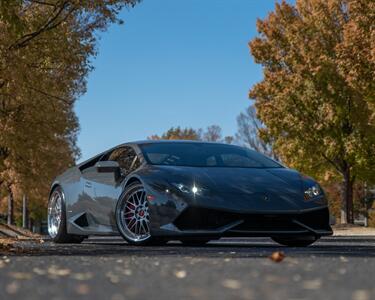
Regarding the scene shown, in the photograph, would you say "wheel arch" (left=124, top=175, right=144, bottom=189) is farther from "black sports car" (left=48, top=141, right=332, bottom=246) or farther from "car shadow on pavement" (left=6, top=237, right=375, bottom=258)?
"car shadow on pavement" (left=6, top=237, right=375, bottom=258)

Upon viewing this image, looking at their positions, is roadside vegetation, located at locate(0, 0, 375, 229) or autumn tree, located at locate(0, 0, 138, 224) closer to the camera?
autumn tree, located at locate(0, 0, 138, 224)

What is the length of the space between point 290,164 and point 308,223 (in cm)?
2618

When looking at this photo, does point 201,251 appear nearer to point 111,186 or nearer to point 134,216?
point 134,216

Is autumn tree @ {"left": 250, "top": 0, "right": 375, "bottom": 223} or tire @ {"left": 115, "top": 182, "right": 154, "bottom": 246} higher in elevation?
autumn tree @ {"left": 250, "top": 0, "right": 375, "bottom": 223}

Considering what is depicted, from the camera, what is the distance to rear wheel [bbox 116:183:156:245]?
8273 mm

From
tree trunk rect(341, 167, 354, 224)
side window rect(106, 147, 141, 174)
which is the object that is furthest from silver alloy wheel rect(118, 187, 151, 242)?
tree trunk rect(341, 167, 354, 224)

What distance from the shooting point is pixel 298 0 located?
34375 millimetres

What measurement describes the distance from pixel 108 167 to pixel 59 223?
1.86 m

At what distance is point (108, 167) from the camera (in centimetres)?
902

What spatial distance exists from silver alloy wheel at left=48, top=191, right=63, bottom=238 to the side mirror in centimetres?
169

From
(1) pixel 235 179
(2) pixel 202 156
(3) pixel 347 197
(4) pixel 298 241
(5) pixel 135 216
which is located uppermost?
(3) pixel 347 197

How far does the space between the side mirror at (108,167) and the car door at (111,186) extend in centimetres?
7

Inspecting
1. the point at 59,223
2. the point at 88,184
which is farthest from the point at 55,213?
the point at 88,184

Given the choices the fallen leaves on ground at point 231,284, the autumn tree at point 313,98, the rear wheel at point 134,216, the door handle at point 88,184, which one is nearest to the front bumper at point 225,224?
the rear wheel at point 134,216
